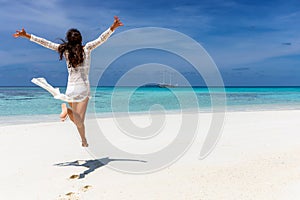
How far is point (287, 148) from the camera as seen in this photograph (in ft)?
23.1

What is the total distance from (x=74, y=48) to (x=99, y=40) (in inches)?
18.1

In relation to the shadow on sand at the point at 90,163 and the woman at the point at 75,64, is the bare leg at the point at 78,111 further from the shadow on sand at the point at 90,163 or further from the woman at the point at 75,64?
the shadow on sand at the point at 90,163

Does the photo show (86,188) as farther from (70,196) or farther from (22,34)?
(22,34)

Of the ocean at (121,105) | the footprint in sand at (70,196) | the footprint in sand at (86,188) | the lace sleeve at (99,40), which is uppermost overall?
the lace sleeve at (99,40)

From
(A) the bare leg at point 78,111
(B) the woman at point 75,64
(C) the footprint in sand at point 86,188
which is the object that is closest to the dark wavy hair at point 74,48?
(B) the woman at point 75,64

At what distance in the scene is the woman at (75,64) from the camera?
16.9 feet

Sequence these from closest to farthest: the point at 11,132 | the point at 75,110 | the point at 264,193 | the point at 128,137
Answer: the point at 264,193, the point at 75,110, the point at 128,137, the point at 11,132

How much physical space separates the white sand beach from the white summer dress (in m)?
1.36

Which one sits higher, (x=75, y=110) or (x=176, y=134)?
(x=75, y=110)

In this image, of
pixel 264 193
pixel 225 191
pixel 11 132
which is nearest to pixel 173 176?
pixel 225 191

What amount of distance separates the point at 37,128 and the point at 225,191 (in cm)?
818

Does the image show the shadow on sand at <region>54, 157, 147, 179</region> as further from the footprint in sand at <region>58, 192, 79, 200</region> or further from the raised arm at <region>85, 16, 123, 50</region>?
the raised arm at <region>85, 16, 123, 50</region>

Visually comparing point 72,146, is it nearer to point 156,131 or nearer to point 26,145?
point 26,145

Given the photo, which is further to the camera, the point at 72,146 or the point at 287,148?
the point at 72,146
